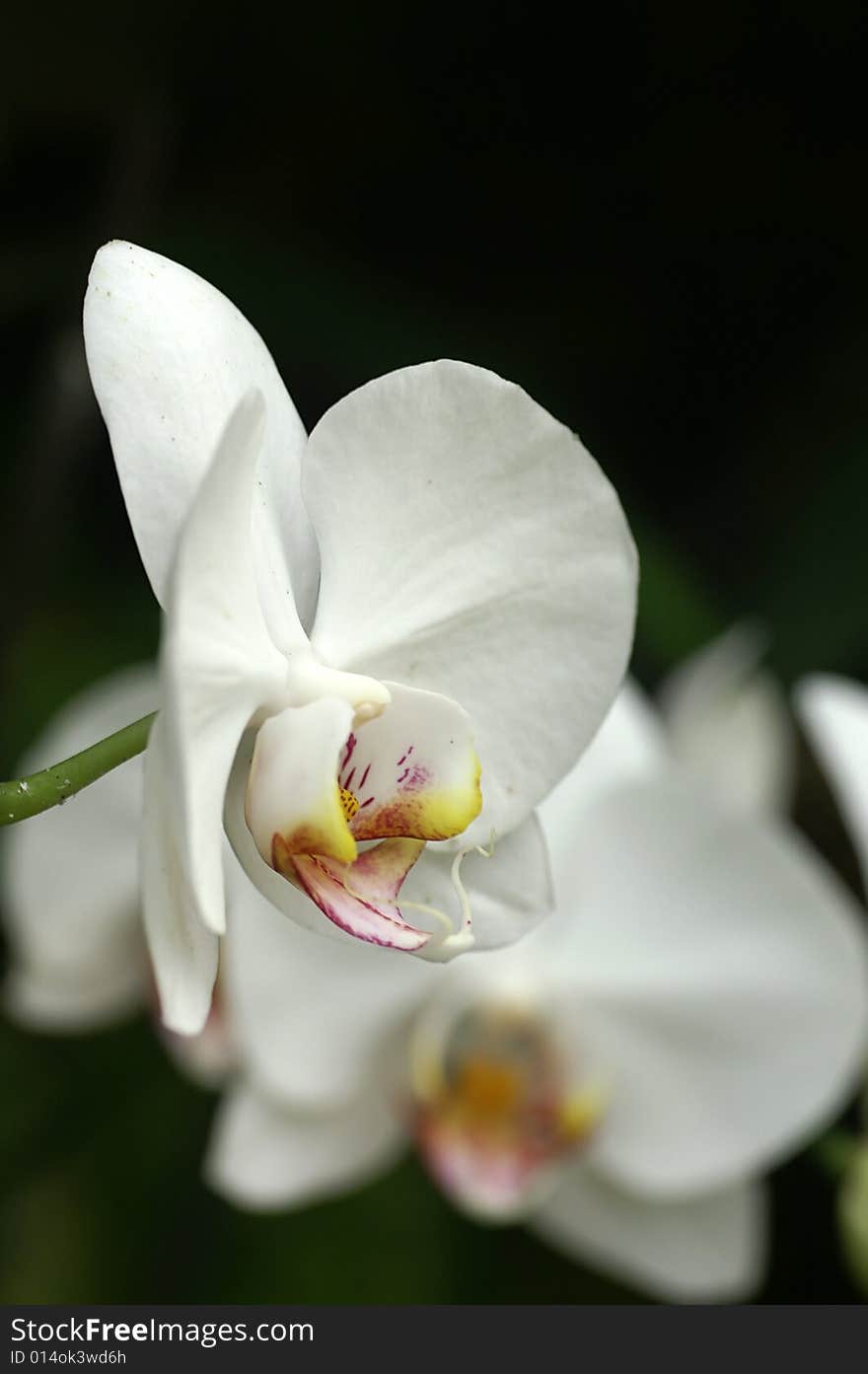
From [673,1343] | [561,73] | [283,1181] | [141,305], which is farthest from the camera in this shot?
[561,73]

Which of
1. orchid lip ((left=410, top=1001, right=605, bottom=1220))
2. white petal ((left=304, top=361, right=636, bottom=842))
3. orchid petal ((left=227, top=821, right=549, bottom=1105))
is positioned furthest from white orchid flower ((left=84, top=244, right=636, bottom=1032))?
orchid lip ((left=410, top=1001, right=605, bottom=1220))

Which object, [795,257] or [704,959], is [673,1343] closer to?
[704,959]

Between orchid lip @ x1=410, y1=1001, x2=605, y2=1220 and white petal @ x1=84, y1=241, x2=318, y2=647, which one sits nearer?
white petal @ x1=84, y1=241, x2=318, y2=647

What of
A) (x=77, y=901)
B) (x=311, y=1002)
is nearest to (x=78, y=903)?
(x=77, y=901)

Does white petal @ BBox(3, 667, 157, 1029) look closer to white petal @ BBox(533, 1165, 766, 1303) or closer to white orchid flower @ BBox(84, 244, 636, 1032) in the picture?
white petal @ BBox(533, 1165, 766, 1303)

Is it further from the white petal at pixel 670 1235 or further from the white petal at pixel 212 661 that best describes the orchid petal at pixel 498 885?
the white petal at pixel 670 1235

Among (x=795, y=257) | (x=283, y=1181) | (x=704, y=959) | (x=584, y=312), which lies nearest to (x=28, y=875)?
(x=283, y=1181)
